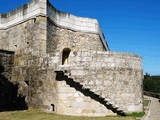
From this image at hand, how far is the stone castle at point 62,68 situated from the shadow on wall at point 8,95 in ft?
0.80

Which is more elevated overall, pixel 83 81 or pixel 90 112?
pixel 83 81

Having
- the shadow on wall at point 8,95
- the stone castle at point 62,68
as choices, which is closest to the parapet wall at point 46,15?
the stone castle at point 62,68

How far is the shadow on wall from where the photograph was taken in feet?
37.4

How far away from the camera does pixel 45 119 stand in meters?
8.30

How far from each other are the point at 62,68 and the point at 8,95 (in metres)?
4.45

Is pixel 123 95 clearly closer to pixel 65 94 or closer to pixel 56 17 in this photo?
pixel 65 94

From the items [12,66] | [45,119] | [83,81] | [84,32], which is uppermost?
[84,32]

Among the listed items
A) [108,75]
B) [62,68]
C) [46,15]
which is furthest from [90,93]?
[46,15]

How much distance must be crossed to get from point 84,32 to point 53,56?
4.40 metres

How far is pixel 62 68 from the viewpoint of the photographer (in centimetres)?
948

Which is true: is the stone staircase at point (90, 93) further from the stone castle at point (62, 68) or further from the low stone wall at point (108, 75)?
the low stone wall at point (108, 75)

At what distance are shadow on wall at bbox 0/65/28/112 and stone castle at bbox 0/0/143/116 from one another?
0.80 feet

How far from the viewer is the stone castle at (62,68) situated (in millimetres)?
9289

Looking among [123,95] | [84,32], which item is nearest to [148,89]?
[84,32]
